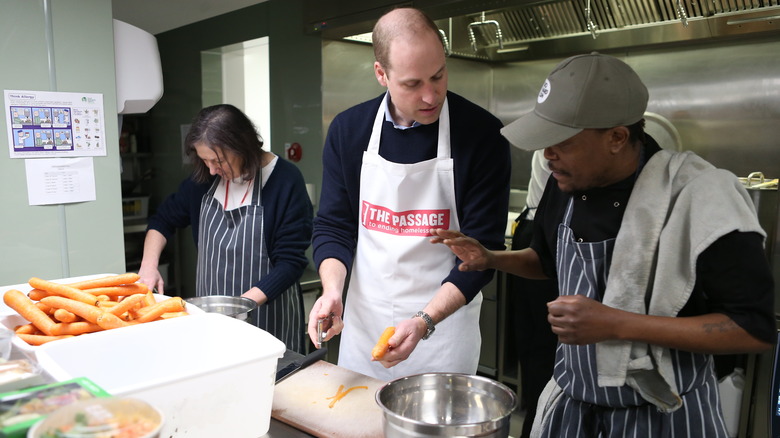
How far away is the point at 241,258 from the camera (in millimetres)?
2424

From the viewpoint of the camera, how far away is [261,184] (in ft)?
8.03

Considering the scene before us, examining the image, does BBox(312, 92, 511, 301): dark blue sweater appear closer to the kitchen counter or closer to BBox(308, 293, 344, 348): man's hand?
BBox(308, 293, 344, 348): man's hand

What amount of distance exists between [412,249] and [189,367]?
791 mm

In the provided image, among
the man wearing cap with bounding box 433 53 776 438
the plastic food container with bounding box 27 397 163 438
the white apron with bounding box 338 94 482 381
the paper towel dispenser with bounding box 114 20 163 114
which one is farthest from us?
the paper towel dispenser with bounding box 114 20 163 114

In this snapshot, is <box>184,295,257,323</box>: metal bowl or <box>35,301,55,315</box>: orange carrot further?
<box>184,295,257,323</box>: metal bowl

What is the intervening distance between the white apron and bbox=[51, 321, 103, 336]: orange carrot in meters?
0.84

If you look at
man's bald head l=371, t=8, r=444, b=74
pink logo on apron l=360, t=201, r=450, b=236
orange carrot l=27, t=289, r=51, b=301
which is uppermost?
man's bald head l=371, t=8, r=444, b=74

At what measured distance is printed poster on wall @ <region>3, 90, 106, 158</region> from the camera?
2277 millimetres

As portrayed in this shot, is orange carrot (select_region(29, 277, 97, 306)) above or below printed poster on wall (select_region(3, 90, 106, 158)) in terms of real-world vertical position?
below

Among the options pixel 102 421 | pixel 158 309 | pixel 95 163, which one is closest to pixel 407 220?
pixel 158 309

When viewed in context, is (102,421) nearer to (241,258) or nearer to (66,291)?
(66,291)

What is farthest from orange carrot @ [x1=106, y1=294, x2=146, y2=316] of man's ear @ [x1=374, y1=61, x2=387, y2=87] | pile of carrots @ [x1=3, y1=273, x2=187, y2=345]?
man's ear @ [x1=374, y1=61, x2=387, y2=87]

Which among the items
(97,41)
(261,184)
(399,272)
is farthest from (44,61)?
(399,272)

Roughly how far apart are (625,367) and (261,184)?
1.62 meters
